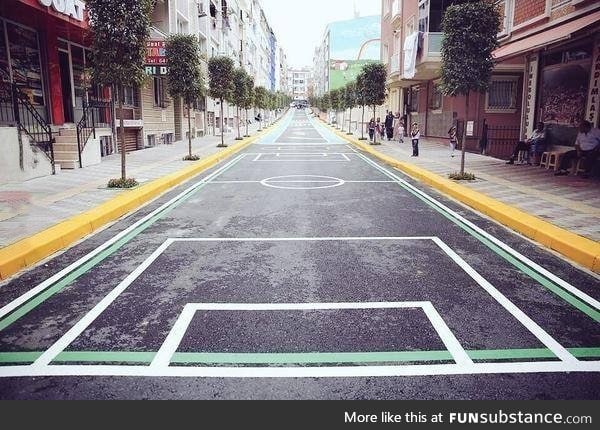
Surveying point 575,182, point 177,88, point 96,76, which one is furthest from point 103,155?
point 575,182

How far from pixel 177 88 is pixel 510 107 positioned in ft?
55.2

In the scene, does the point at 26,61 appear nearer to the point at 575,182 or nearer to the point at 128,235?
the point at 128,235

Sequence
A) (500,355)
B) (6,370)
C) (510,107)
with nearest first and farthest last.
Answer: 1. (6,370)
2. (500,355)
3. (510,107)

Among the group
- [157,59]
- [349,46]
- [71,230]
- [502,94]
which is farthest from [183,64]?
[349,46]

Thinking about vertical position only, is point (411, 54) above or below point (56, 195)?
above

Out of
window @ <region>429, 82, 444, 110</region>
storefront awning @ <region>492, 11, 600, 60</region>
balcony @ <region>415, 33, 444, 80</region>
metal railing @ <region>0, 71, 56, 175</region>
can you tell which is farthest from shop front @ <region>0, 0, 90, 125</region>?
window @ <region>429, 82, 444, 110</region>

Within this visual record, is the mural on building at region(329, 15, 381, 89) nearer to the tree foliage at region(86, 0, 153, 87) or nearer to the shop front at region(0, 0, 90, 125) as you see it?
the shop front at region(0, 0, 90, 125)

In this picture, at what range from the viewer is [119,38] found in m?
11.3

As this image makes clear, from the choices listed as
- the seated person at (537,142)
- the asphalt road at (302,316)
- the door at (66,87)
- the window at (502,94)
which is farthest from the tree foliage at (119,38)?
the window at (502,94)

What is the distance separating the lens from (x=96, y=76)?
1169 cm

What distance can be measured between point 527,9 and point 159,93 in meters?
20.0

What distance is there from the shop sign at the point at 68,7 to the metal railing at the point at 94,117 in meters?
3.27

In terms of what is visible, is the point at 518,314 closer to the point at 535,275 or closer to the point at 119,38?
the point at 535,275

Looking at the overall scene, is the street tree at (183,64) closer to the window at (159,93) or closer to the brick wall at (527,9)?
the window at (159,93)
